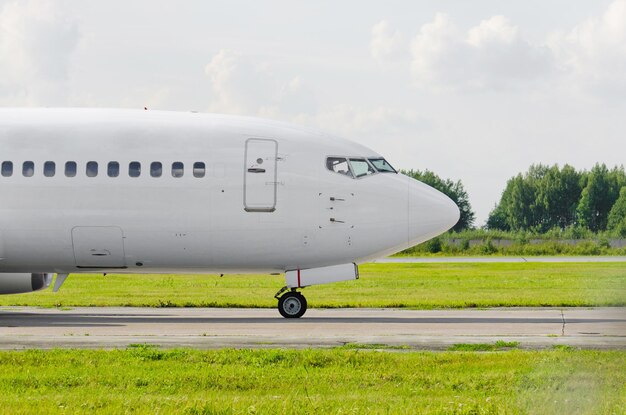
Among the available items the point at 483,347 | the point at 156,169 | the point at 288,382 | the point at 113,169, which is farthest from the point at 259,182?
the point at 288,382

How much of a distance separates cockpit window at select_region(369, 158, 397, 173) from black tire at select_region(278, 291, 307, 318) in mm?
4042

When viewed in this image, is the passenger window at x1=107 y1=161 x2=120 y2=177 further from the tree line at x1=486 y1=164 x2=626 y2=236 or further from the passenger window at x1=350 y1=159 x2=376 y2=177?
the tree line at x1=486 y1=164 x2=626 y2=236

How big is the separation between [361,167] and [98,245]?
7.24m

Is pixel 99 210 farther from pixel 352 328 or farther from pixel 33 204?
pixel 352 328

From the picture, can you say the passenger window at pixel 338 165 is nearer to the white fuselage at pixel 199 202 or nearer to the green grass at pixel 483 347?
the white fuselage at pixel 199 202

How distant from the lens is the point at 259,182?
25.5m

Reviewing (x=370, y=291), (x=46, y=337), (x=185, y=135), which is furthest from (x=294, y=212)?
(x=370, y=291)

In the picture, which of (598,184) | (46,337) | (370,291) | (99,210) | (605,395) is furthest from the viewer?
(598,184)

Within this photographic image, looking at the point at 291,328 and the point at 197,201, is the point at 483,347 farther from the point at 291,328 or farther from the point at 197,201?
the point at 197,201

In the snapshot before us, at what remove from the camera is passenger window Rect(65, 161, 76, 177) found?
2539 centimetres

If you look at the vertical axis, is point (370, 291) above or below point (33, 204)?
below

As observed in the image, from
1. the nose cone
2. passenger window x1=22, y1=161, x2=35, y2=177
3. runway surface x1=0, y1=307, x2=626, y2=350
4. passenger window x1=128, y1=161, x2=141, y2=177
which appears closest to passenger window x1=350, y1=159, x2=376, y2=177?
the nose cone

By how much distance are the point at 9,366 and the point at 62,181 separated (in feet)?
38.0

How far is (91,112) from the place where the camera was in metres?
26.5
